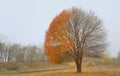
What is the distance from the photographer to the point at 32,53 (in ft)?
402

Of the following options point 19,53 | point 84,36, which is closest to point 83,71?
point 84,36

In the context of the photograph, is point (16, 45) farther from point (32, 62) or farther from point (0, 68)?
point (0, 68)

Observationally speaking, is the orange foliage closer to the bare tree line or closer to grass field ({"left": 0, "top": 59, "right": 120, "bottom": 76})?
grass field ({"left": 0, "top": 59, "right": 120, "bottom": 76})

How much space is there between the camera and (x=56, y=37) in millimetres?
48688

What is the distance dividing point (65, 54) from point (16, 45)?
71138 mm

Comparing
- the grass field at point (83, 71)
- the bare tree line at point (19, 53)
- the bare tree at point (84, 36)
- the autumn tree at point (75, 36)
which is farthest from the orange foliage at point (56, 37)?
the bare tree line at point (19, 53)

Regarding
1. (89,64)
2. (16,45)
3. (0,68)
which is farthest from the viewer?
(16,45)

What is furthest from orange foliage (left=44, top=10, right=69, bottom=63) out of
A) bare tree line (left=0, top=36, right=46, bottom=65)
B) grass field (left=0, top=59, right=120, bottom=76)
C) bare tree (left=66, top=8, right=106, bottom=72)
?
bare tree line (left=0, top=36, right=46, bottom=65)

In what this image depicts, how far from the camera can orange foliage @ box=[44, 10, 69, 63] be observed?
4825cm

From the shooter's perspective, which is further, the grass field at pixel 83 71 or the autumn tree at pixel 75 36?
the autumn tree at pixel 75 36

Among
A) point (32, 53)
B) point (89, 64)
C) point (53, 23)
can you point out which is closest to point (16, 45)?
point (32, 53)

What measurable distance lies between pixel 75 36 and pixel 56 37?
342 cm

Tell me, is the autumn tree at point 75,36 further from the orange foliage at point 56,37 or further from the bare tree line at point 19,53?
the bare tree line at point 19,53

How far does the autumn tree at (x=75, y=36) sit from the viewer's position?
158 ft
